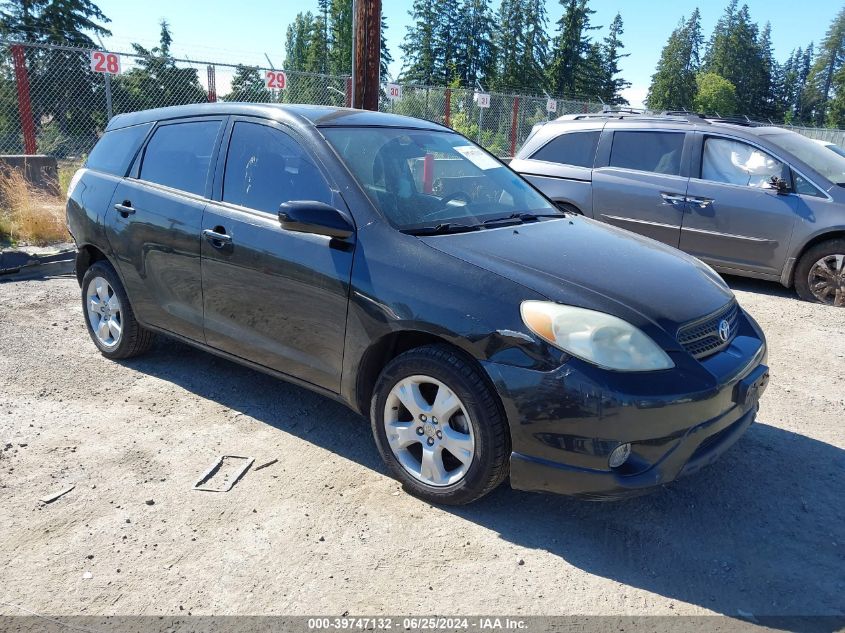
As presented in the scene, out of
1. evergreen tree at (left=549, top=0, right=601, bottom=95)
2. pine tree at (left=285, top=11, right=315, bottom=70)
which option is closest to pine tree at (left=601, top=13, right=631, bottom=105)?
evergreen tree at (left=549, top=0, right=601, bottom=95)

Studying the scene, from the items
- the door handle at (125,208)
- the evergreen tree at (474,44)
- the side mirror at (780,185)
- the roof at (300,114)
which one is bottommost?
the door handle at (125,208)

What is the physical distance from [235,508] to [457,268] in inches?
58.2

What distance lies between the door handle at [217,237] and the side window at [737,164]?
548 cm

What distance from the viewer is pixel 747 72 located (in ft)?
335

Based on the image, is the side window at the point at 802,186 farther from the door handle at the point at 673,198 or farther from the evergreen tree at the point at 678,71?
the evergreen tree at the point at 678,71

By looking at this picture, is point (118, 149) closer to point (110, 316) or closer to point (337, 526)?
point (110, 316)

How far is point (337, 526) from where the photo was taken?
10.1 ft

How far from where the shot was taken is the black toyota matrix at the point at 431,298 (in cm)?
282

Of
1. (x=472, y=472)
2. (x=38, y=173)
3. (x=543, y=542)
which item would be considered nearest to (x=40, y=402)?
(x=472, y=472)

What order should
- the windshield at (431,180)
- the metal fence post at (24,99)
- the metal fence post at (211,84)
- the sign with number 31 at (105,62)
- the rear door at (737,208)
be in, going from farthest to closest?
the metal fence post at (211,84) < the metal fence post at (24,99) < the sign with number 31 at (105,62) < the rear door at (737,208) < the windshield at (431,180)

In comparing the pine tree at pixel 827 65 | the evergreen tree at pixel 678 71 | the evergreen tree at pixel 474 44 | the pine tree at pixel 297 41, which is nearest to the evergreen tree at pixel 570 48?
the evergreen tree at pixel 474 44

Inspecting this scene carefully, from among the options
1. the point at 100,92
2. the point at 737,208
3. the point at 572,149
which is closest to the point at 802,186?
the point at 737,208

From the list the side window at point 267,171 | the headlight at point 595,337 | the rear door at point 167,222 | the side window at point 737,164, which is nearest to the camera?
the headlight at point 595,337

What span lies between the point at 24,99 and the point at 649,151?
32.4ft
